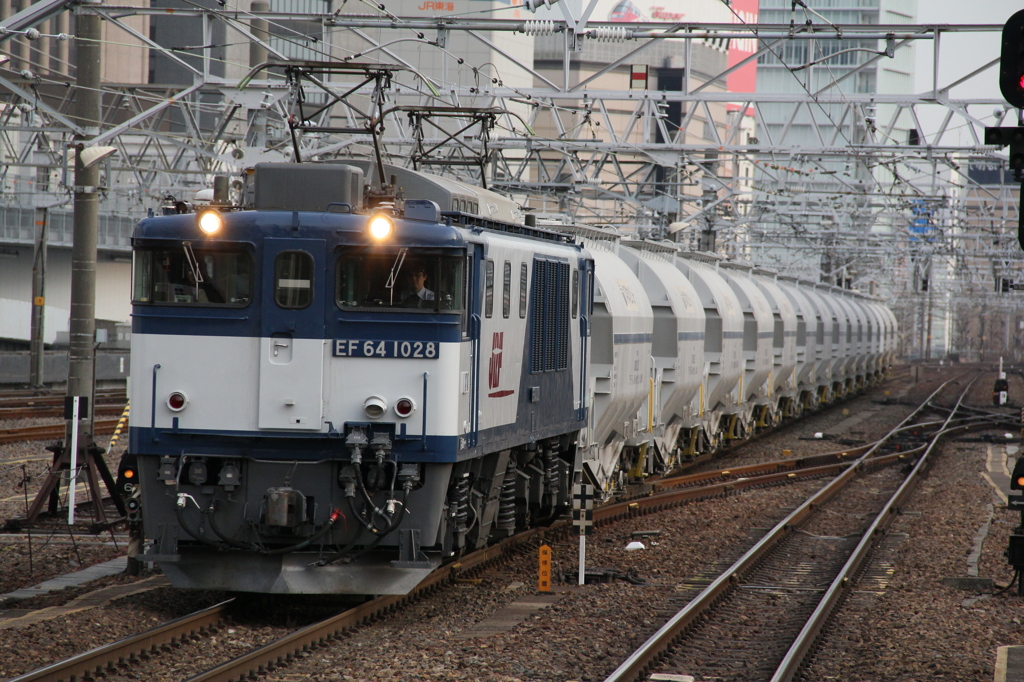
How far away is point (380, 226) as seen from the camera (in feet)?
33.0

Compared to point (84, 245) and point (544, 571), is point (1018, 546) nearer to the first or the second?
point (544, 571)

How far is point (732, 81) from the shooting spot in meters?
111

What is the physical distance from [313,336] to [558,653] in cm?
302

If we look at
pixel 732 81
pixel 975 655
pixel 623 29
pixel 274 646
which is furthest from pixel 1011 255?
pixel 732 81

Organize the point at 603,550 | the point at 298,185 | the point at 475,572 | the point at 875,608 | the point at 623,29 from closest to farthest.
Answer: the point at 298,185 < the point at 875,608 < the point at 475,572 < the point at 603,550 < the point at 623,29

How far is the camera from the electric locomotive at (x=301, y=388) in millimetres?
9938

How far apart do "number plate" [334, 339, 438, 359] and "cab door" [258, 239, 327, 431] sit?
169 millimetres

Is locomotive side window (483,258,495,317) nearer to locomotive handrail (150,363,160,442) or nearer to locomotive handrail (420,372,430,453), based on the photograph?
locomotive handrail (420,372,430,453)

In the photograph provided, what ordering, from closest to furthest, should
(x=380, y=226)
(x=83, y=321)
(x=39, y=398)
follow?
(x=380, y=226), (x=83, y=321), (x=39, y=398)

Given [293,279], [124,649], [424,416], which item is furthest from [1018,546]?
[124,649]

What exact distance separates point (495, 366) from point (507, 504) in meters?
2.15

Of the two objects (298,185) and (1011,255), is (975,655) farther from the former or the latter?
(1011,255)

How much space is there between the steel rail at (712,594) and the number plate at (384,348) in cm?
275

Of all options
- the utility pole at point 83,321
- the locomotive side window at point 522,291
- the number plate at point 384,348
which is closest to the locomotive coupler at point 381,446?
the number plate at point 384,348
